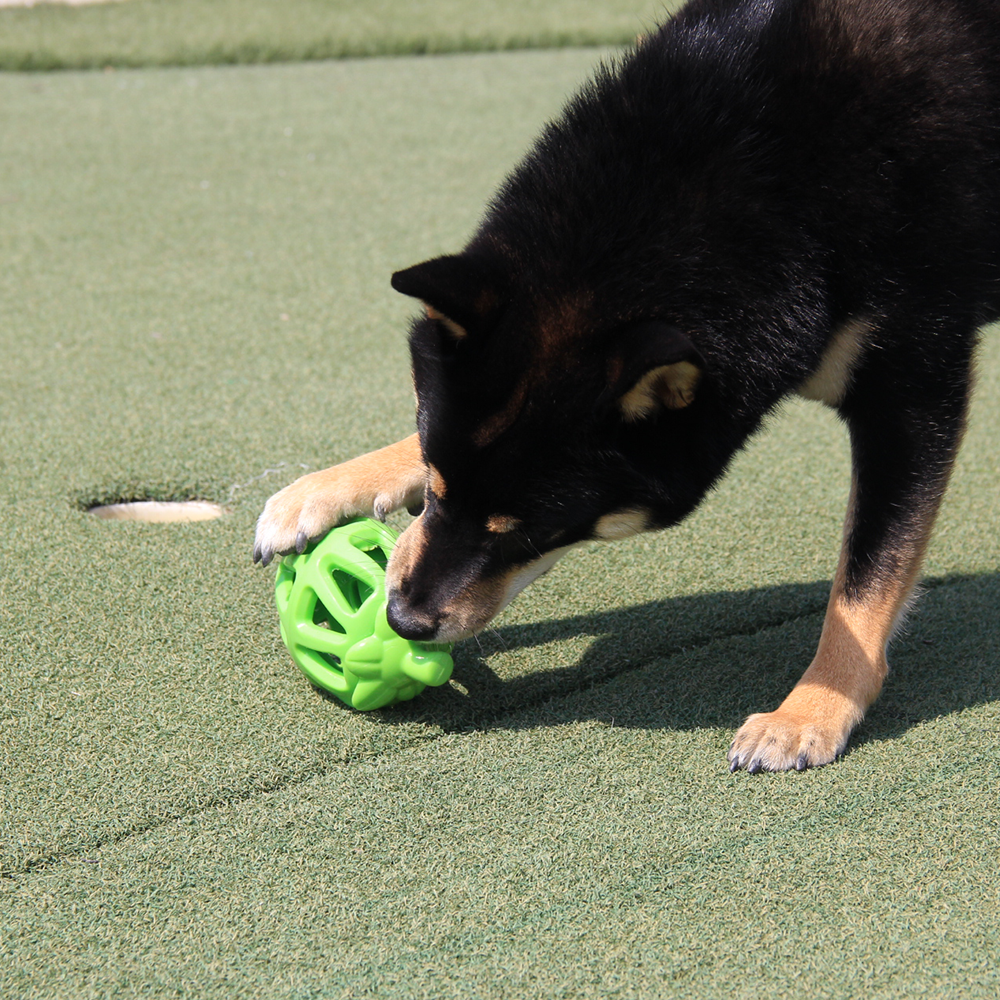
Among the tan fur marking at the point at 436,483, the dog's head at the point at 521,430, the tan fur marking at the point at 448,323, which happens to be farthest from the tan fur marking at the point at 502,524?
the tan fur marking at the point at 448,323

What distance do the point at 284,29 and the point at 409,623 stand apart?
938 cm

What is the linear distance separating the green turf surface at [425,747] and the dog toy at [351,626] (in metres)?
0.11

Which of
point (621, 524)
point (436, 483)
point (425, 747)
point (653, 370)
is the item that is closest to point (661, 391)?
point (653, 370)

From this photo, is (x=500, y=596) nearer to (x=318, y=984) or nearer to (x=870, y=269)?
(x=318, y=984)

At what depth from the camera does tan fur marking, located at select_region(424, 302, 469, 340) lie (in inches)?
91.8

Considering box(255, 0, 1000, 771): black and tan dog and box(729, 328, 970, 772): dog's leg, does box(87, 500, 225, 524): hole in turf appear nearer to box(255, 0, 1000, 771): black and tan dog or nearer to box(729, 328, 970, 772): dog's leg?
box(255, 0, 1000, 771): black and tan dog

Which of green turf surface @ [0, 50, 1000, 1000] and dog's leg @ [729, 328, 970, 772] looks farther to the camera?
dog's leg @ [729, 328, 970, 772]

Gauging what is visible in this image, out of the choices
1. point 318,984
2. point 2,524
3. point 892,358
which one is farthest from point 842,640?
point 2,524

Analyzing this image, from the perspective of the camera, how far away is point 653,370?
2197 millimetres

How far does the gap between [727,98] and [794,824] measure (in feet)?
5.54

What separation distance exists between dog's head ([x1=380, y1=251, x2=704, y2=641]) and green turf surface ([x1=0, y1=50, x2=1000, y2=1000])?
46 cm

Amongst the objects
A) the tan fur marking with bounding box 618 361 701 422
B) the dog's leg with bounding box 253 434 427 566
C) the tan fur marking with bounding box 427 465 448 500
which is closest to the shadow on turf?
the dog's leg with bounding box 253 434 427 566

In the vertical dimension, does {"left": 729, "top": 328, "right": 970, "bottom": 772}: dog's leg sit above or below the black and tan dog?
below

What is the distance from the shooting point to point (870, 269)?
2607mm
